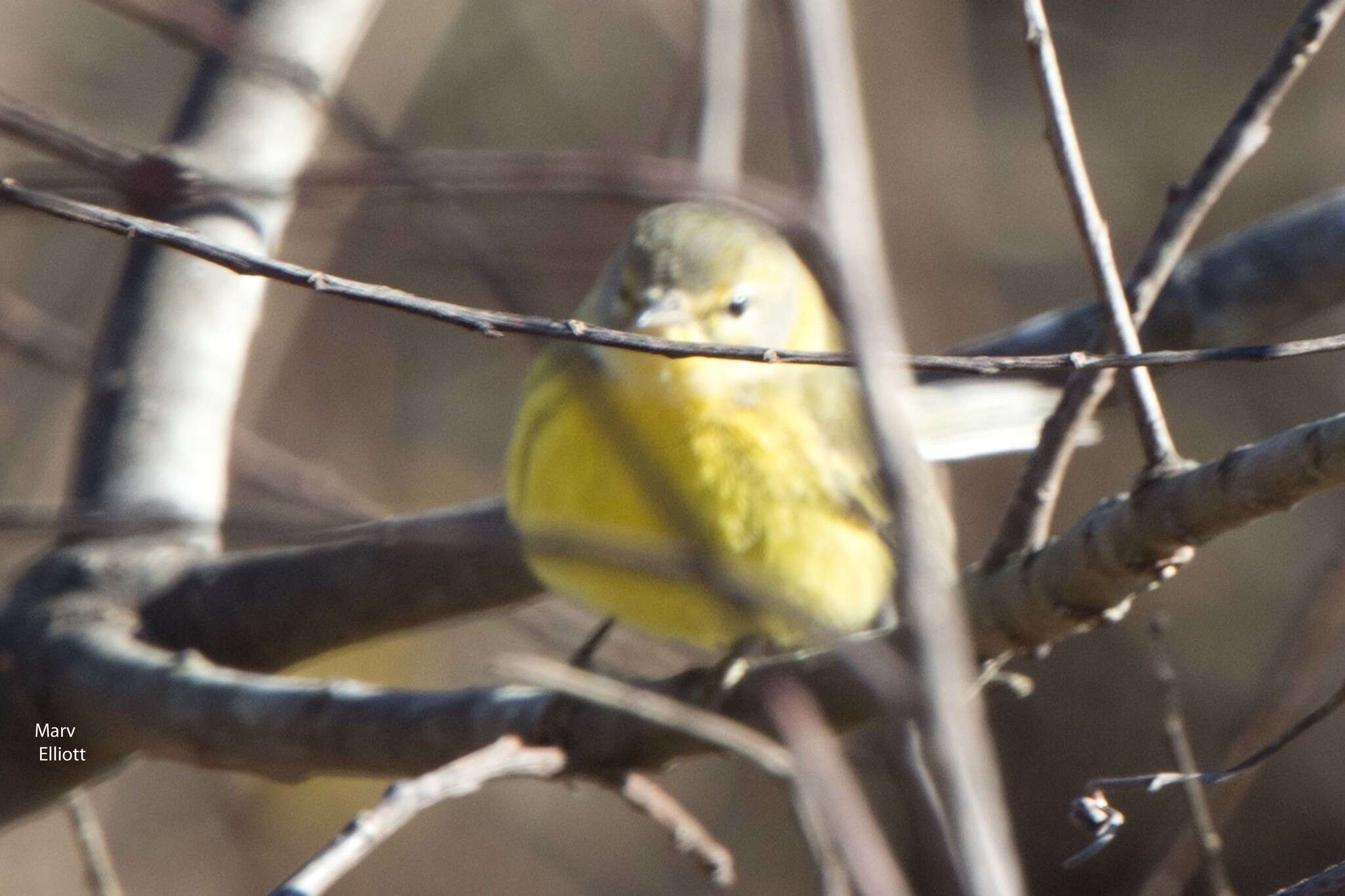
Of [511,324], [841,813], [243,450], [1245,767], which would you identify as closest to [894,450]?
[841,813]

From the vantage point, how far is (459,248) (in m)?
1.94

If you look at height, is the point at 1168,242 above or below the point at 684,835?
above

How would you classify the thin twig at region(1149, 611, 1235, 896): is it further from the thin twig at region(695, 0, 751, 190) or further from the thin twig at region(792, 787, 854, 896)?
the thin twig at region(695, 0, 751, 190)

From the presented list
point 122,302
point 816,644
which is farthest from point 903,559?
point 122,302

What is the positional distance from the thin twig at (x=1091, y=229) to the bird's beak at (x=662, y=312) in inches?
51.7

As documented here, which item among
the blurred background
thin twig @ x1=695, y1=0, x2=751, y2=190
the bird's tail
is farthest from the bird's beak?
the blurred background

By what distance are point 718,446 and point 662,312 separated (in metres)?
0.34

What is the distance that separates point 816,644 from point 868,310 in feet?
7.09

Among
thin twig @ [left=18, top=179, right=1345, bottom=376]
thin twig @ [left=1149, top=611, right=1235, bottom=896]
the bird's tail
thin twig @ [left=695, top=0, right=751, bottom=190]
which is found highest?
thin twig @ [left=695, top=0, right=751, bottom=190]

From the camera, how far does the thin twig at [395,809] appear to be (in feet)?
4.78

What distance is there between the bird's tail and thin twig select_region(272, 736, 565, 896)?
1.75 metres

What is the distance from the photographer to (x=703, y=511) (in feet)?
9.21

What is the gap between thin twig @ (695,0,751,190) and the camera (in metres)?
3.10

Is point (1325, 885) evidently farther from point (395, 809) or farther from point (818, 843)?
point (395, 809)
